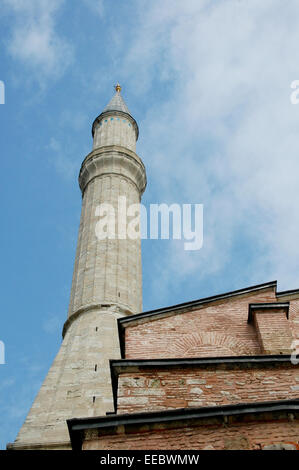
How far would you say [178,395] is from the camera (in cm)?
548

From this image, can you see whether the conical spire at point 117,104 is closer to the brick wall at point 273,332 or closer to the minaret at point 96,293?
the minaret at point 96,293

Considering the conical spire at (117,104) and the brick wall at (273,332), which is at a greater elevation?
the conical spire at (117,104)

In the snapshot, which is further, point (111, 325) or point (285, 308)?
point (111, 325)

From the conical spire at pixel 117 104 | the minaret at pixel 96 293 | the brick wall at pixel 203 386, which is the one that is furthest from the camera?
the conical spire at pixel 117 104

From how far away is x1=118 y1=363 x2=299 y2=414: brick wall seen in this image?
5410 millimetres

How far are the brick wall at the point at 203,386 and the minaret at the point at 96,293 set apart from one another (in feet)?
9.65

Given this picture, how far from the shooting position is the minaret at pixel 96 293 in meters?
8.47

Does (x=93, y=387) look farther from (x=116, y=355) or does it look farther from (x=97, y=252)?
(x=97, y=252)

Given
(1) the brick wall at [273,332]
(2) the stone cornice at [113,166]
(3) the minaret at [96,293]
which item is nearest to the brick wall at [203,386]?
(1) the brick wall at [273,332]

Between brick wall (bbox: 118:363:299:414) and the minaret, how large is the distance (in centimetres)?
294

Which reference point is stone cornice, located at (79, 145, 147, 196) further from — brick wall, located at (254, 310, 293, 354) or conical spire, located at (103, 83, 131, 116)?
brick wall, located at (254, 310, 293, 354)
